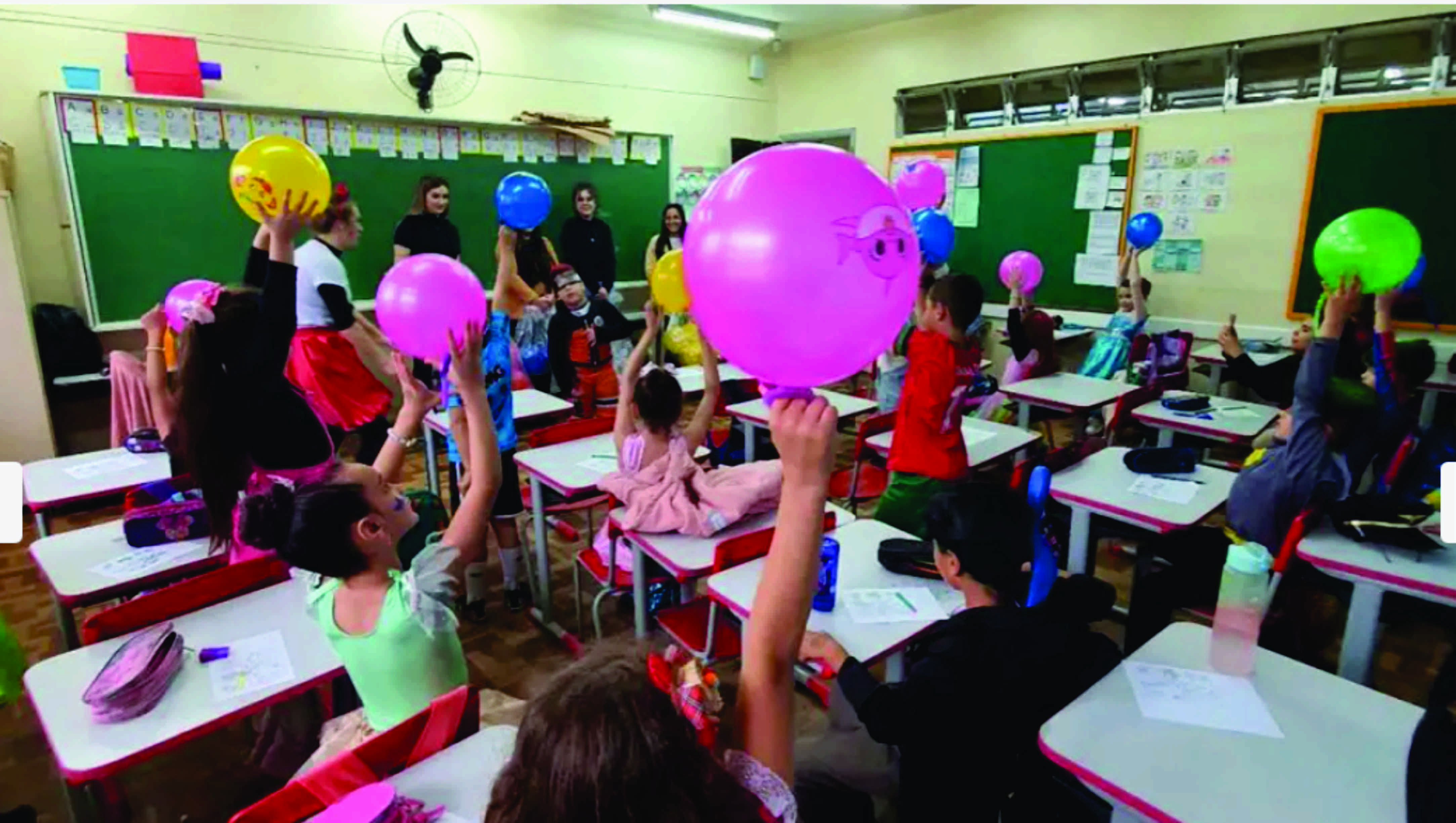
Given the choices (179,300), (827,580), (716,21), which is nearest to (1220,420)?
(827,580)

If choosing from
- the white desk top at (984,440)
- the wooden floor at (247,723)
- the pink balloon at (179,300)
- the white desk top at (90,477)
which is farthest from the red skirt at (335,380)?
the white desk top at (984,440)

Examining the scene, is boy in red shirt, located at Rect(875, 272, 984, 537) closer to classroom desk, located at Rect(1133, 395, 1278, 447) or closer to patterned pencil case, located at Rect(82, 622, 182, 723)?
classroom desk, located at Rect(1133, 395, 1278, 447)

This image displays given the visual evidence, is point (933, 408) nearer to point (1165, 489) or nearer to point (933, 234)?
point (1165, 489)

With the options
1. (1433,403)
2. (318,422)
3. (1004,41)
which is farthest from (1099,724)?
(1004,41)

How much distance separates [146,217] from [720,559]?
4.49 m

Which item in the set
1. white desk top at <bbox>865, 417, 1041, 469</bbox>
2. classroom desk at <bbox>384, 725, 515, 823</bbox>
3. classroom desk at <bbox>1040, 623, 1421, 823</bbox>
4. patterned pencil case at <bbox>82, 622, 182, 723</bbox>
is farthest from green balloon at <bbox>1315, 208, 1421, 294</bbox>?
patterned pencil case at <bbox>82, 622, 182, 723</bbox>

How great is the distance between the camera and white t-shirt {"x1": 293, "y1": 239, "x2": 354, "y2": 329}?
3.13 meters

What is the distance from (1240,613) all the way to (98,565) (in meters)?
2.69

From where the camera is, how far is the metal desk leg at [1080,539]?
2574mm

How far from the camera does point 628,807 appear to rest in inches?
27.1

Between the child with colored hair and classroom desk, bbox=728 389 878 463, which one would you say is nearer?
the child with colored hair

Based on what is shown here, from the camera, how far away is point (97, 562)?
2066mm

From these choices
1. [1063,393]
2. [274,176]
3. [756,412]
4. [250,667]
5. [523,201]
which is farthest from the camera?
[523,201]

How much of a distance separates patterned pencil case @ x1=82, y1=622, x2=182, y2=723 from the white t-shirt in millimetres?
1775
